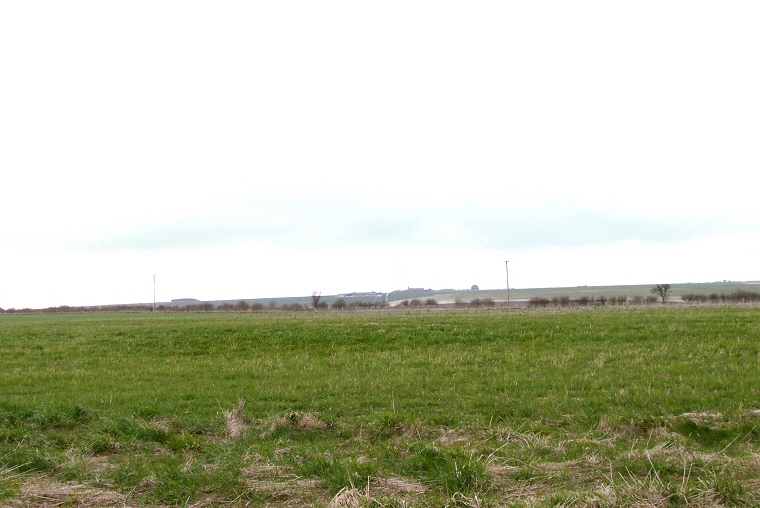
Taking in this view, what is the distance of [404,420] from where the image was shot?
32.8 feet

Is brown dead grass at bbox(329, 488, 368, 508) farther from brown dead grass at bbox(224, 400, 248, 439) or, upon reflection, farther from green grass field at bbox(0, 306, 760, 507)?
brown dead grass at bbox(224, 400, 248, 439)

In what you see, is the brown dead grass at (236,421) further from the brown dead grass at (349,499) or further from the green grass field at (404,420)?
the brown dead grass at (349,499)

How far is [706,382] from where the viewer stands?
12273mm

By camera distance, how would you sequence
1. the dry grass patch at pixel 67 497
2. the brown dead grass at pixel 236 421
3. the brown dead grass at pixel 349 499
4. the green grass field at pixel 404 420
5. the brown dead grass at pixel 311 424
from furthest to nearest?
the brown dead grass at pixel 311 424, the brown dead grass at pixel 236 421, the green grass field at pixel 404 420, the dry grass patch at pixel 67 497, the brown dead grass at pixel 349 499

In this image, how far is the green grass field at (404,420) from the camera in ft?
21.8

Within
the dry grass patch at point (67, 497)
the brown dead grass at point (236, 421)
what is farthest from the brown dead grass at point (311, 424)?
the dry grass patch at point (67, 497)

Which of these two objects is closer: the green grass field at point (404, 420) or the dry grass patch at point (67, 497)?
the dry grass patch at point (67, 497)

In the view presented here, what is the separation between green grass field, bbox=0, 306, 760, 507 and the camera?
6652 mm

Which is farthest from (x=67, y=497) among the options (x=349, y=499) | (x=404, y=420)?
(x=404, y=420)

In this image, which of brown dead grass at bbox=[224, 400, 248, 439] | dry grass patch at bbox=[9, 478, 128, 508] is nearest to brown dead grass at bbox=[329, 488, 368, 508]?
dry grass patch at bbox=[9, 478, 128, 508]

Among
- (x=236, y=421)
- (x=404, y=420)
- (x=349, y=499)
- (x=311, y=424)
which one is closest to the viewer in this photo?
(x=349, y=499)

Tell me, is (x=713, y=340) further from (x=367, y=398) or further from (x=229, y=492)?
(x=229, y=492)

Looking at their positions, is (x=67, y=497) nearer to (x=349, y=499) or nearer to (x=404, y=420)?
(x=349, y=499)

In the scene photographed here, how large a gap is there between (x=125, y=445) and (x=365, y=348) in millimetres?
11306
